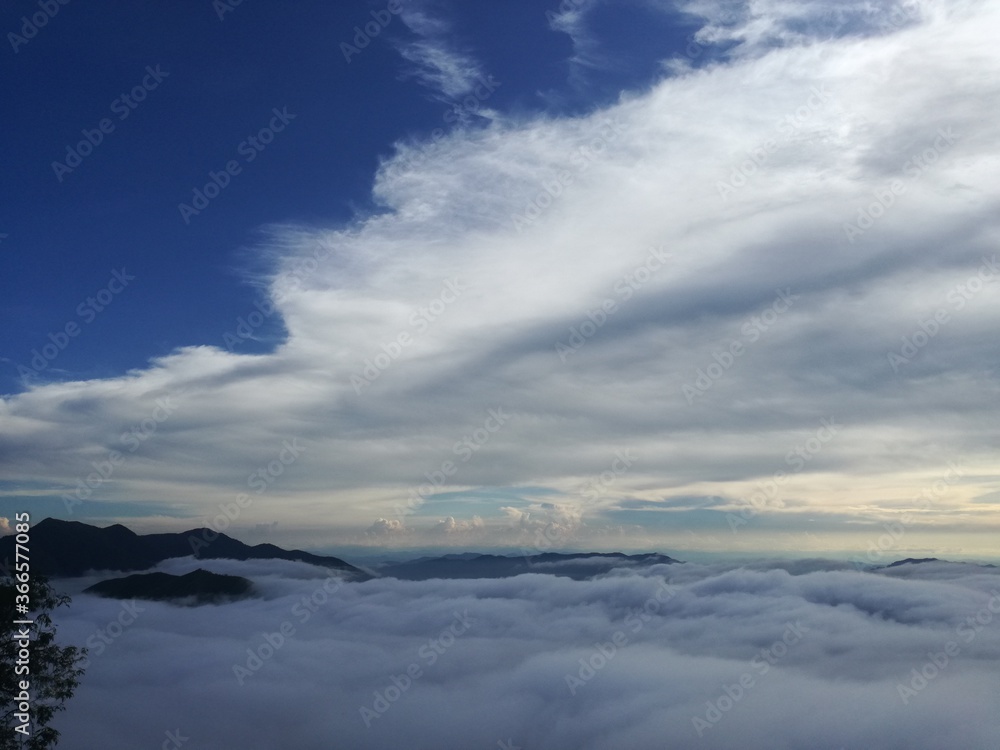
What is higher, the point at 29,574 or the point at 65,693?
the point at 29,574

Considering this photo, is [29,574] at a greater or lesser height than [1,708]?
greater

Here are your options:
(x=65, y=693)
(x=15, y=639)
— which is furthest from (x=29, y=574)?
(x=65, y=693)

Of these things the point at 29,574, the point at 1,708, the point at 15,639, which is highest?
the point at 29,574

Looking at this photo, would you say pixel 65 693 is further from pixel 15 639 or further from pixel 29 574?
pixel 29 574

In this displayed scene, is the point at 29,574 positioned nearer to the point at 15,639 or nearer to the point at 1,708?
the point at 15,639

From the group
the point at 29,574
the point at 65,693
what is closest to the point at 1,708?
the point at 65,693
